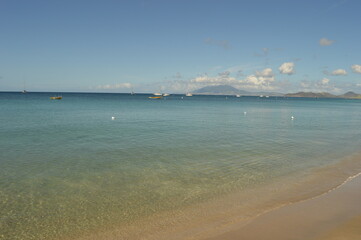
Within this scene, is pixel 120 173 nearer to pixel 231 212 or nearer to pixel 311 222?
pixel 231 212

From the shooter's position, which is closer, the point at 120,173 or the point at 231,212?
the point at 231,212

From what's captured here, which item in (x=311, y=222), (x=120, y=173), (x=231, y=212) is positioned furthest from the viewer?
(x=120, y=173)

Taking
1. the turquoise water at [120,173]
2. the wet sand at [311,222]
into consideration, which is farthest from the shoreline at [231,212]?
the turquoise water at [120,173]

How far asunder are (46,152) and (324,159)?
2285 cm

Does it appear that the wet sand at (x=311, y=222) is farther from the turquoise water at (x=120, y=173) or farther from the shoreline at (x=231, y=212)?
the turquoise water at (x=120, y=173)

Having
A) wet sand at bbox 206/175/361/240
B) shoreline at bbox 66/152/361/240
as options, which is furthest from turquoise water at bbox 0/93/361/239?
wet sand at bbox 206/175/361/240

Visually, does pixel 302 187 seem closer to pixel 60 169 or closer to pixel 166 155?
pixel 166 155

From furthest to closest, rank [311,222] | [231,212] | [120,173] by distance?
[120,173], [231,212], [311,222]

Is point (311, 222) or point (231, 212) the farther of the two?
point (231, 212)

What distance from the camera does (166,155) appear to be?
2120 centimetres

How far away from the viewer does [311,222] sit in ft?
33.1

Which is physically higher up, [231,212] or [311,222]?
[311,222]

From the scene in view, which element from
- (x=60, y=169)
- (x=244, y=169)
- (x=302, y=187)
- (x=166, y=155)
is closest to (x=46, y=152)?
(x=60, y=169)

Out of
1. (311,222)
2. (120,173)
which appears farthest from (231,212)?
(120,173)
